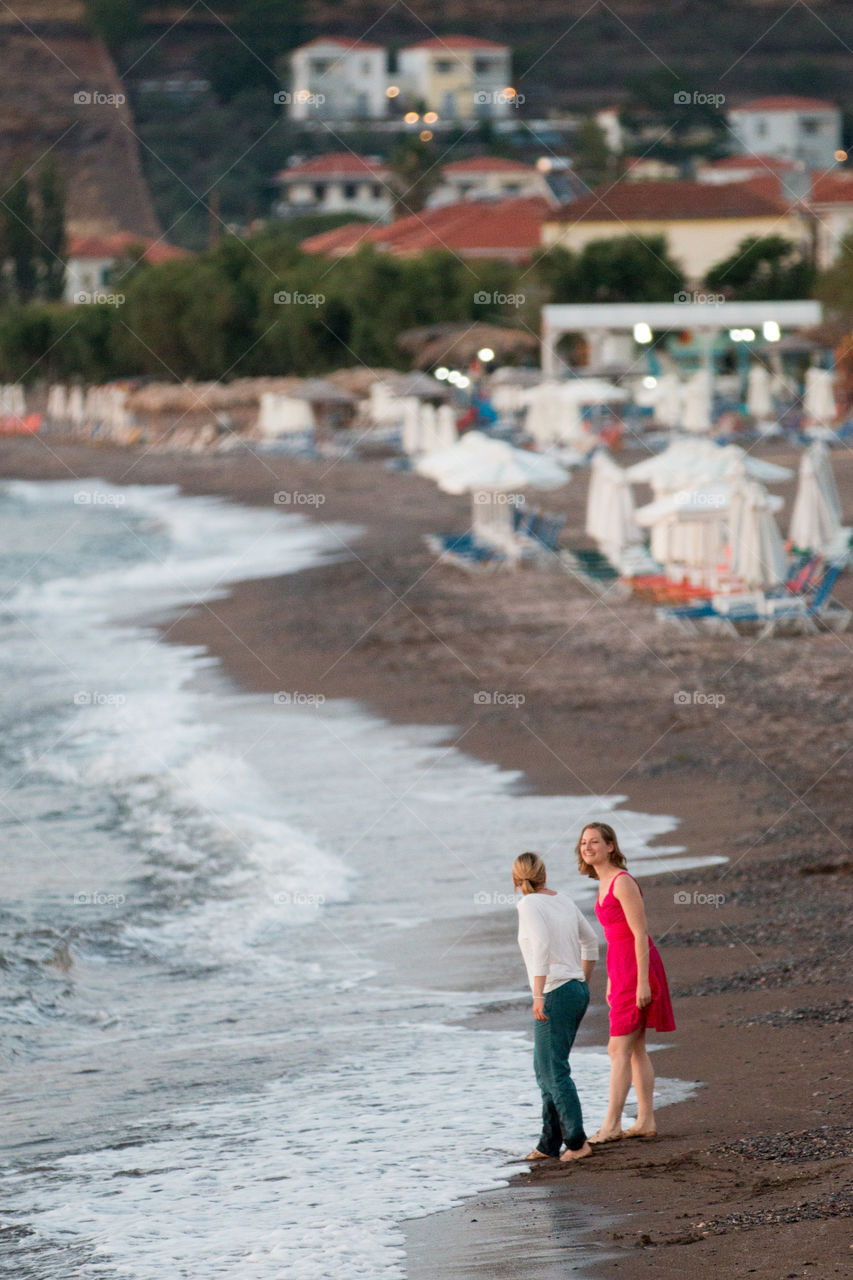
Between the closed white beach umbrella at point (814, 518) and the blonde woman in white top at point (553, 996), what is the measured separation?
1399cm

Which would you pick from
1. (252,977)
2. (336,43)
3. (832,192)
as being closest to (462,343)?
(832,192)

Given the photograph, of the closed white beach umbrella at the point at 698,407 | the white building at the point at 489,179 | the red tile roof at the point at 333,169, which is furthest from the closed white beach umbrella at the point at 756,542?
the red tile roof at the point at 333,169

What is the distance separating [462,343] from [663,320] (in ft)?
20.4

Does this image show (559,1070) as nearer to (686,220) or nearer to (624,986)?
(624,986)

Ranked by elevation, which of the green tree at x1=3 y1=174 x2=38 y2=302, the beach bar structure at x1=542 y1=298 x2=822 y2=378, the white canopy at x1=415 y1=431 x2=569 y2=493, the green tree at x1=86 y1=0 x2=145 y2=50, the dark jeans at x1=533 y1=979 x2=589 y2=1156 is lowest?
the dark jeans at x1=533 y1=979 x2=589 y2=1156

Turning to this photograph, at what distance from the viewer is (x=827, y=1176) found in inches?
202

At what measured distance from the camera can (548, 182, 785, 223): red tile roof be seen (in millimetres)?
64688

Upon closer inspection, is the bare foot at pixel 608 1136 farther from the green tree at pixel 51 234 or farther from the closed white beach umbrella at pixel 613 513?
the green tree at pixel 51 234

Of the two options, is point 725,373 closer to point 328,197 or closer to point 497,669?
point 497,669

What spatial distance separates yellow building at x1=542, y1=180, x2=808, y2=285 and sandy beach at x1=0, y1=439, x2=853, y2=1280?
36707 mm

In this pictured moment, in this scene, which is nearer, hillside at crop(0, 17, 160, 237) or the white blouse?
the white blouse

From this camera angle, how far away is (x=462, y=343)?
53594mm

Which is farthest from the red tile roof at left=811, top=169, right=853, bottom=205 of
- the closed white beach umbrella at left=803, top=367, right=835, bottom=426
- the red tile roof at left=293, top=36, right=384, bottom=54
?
the red tile roof at left=293, top=36, right=384, bottom=54

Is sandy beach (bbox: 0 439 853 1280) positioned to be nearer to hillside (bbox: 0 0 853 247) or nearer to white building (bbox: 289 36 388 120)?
hillside (bbox: 0 0 853 247)
